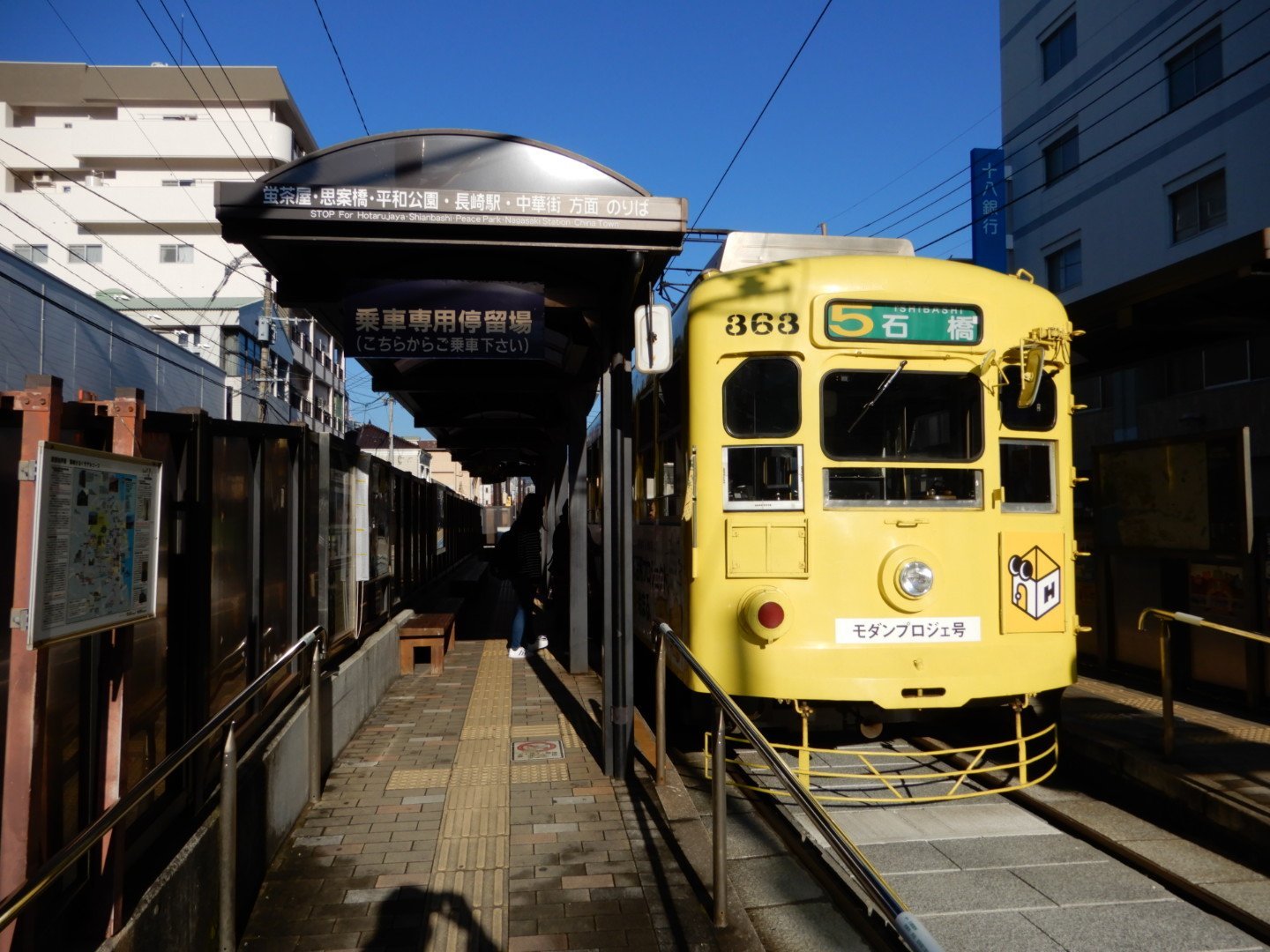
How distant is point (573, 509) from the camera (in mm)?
9945

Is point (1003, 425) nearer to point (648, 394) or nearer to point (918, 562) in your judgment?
point (918, 562)

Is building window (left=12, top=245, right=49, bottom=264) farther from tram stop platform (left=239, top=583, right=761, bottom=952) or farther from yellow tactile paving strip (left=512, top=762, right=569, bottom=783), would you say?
yellow tactile paving strip (left=512, top=762, right=569, bottom=783)

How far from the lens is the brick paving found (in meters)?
3.59

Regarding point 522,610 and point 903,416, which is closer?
point 903,416

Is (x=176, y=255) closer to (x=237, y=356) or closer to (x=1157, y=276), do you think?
(x=237, y=356)

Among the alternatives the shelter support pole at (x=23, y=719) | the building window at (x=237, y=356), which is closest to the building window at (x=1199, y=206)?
the shelter support pole at (x=23, y=719)

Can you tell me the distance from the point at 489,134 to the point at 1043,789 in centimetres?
534

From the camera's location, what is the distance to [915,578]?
5.22 metres

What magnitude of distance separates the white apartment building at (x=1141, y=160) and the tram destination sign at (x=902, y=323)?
934cm

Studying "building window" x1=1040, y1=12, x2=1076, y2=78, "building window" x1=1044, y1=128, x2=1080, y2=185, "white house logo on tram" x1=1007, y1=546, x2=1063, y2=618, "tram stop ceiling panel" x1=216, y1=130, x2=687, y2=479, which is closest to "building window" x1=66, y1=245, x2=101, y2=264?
"building window" x1=1040, y1=12, x2=1076, y2=78

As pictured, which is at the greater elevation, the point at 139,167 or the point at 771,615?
the point at 139,167

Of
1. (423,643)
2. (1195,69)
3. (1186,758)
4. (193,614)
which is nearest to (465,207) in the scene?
(193,614)

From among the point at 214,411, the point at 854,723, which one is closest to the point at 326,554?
the point at 854,723

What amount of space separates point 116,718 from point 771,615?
3.29 meters
